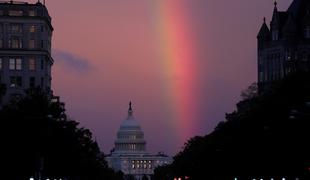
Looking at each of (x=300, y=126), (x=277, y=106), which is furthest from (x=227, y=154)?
(x=300, y=126)

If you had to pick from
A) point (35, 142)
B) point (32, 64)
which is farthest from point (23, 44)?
point (35, 142)

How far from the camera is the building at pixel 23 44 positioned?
188m

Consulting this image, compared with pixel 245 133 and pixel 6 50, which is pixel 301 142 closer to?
pixel 245 133

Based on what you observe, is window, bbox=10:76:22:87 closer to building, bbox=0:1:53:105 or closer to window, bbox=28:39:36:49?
building, bbox=0:1:53:105

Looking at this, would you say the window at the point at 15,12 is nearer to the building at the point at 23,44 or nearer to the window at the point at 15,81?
the building at the point at 23,44

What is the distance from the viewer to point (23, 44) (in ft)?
621

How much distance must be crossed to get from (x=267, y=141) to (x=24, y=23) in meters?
86.0

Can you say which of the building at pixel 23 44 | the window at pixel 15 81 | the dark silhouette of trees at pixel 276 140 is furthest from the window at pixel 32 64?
the dark silhouette of trees at pixel 276 140

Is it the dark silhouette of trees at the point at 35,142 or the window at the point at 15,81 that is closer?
the dark silhouette of trees at the point at 35,142

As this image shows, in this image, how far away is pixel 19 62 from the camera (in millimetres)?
188625

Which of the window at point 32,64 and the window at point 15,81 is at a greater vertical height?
the window at point 32,64

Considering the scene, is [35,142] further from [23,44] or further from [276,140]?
[23,44]

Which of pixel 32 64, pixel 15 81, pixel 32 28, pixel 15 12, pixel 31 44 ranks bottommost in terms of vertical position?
pixel 15 81

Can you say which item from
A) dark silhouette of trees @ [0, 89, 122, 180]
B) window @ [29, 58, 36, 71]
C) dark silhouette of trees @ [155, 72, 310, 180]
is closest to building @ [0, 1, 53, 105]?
window @ [29, 58, 36, 71]
